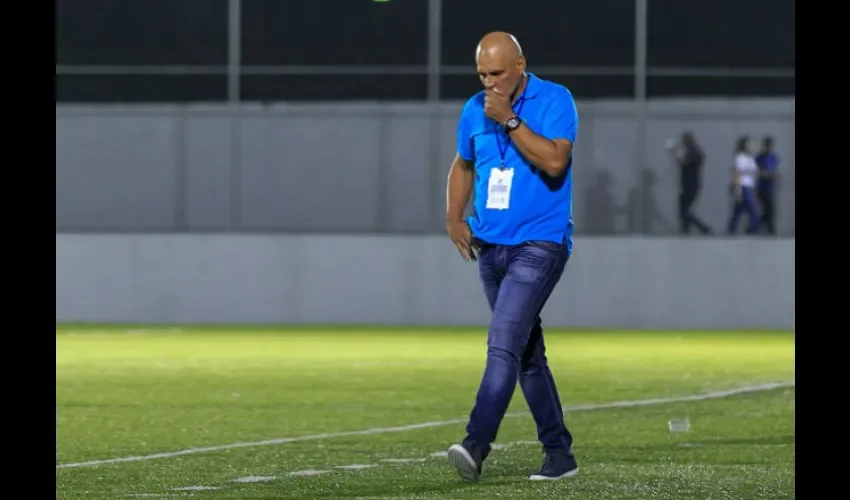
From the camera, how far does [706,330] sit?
24.2m

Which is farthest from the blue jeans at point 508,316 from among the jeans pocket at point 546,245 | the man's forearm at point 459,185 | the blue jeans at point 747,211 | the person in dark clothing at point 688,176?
the person in dark clothing at point 688,176

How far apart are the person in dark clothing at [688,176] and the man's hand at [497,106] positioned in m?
18.3

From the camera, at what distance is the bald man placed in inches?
320

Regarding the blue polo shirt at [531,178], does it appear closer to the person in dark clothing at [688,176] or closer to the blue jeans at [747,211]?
the blue jeans at [747,211]

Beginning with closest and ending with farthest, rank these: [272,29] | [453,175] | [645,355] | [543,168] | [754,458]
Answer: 1. [543,168]
2. [453,175]
3. [754,458]
4. [645,355]
5. [272,29]

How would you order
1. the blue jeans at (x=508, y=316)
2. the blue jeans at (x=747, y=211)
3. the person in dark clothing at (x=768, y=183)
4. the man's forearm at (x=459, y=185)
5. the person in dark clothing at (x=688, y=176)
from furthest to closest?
the person in dark clothing at (x=688, y=176) < the blue jeans at (x=747, y=211) < the person in dark clothing at (x=768, y=183) < the man's forearm at (x=459, y=185) < the blue jeans at (x=508, y=316)

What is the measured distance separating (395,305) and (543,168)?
1681 cm

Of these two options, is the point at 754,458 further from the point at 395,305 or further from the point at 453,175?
the point at 395,305

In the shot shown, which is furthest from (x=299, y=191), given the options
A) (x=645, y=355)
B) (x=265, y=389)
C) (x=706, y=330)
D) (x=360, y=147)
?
(x=265, y=389)

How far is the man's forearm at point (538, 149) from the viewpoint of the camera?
810cm

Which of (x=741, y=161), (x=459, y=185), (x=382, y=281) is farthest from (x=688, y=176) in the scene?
(x=459, y=185)

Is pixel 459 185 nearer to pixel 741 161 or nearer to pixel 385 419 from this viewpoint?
pixel 385 419

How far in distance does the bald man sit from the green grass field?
40cm

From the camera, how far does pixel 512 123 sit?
810 centimetres
